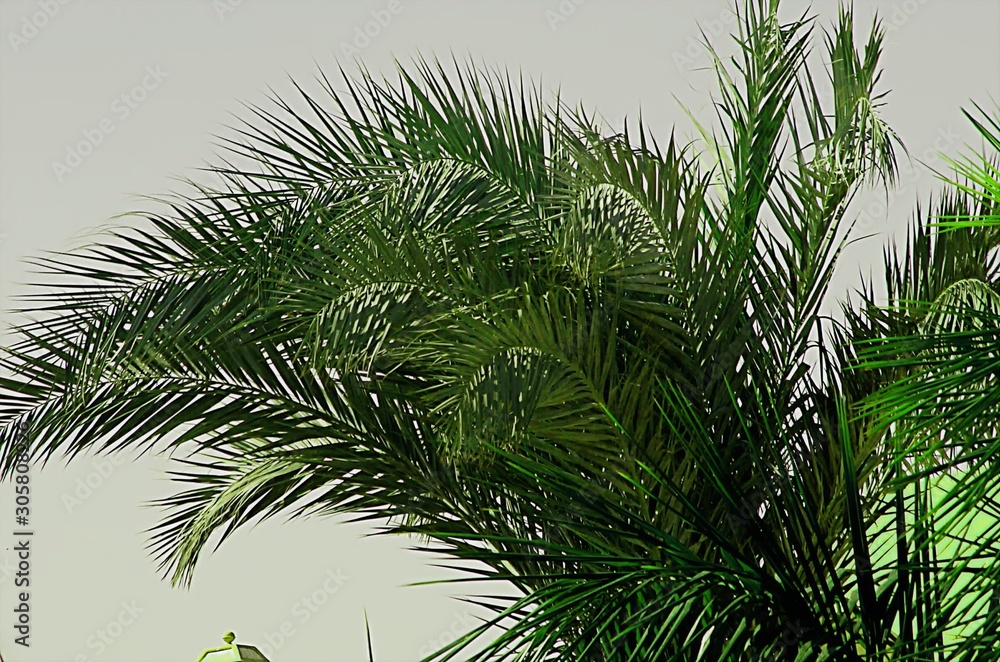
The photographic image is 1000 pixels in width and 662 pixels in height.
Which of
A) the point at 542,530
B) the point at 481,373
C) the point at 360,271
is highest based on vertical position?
the point at 360,271

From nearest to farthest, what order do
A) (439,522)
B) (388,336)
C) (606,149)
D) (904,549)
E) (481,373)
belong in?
(904,549) < (481,373) < (388,336) < (606,149) < (439,522)

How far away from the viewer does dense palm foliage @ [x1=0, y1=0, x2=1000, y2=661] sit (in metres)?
4.09

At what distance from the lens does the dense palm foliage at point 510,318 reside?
409 cm

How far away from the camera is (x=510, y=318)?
396cm

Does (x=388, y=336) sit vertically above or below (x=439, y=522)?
above

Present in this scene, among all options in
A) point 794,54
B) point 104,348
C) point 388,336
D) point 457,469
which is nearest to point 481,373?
point 388,336

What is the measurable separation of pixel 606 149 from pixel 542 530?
1.44 meters

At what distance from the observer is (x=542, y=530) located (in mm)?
4699

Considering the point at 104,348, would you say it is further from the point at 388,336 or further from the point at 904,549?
the point at 904,549

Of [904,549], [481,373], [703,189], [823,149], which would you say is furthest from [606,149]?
[904,549]

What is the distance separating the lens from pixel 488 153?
4730 mm

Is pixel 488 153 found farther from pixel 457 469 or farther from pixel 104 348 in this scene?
pixel 104 348

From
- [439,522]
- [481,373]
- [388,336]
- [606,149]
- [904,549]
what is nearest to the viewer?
[904,549]

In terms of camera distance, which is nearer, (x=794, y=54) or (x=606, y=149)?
(x=606, y=149)
